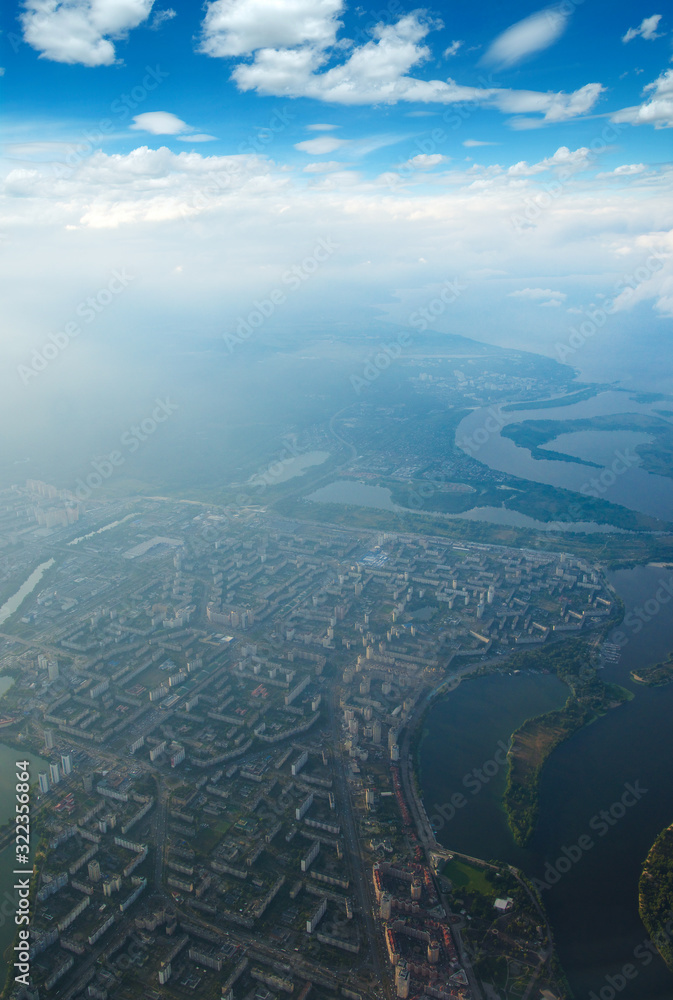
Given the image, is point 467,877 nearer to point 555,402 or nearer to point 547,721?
point 547,721

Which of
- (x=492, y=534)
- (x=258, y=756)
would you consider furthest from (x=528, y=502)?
(x=258, y=756)

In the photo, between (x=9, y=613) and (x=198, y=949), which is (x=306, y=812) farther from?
(x=9, y=613)

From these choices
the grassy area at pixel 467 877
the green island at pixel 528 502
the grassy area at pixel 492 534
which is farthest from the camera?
the green island at pixel 528 502

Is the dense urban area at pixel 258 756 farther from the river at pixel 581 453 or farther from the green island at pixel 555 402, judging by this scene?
the green island at pixel 555 402

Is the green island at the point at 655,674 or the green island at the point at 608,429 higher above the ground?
the green island at the point at 608,429

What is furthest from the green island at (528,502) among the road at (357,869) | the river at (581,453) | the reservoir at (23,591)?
the road at (357,869)

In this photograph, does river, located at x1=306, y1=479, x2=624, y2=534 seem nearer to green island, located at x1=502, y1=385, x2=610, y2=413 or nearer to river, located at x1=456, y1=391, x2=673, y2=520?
river, located at x1=456, y1=391, x2=673, y2=520

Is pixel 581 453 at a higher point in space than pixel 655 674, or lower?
higher
